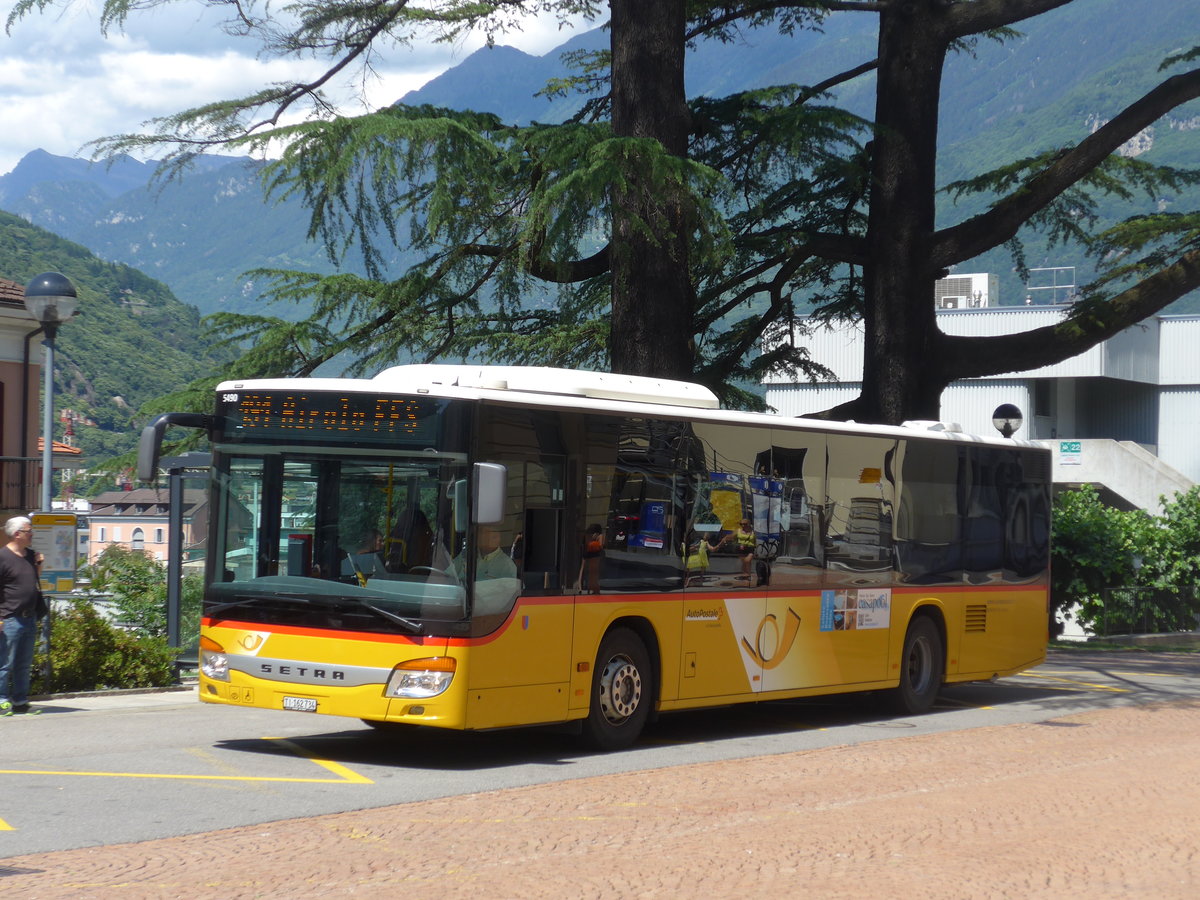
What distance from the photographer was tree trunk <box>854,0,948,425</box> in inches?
890

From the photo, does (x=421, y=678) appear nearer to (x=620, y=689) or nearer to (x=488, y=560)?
(x=488, y=560)

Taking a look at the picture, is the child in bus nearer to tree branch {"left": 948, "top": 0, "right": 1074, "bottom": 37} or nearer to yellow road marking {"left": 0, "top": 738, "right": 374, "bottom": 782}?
yellow road marking {"left": 0, "top": 738, "right": 374, "bottom": 782}

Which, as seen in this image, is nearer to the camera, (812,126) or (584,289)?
(812,126)

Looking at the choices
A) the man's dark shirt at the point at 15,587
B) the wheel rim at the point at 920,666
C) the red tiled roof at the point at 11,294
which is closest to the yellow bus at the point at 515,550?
the wheel rim at the point at 920,666

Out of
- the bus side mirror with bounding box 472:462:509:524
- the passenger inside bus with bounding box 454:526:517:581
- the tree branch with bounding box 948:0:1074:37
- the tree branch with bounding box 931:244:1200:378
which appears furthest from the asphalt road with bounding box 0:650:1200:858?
the tree branch with bounding box 948:0:1074:37

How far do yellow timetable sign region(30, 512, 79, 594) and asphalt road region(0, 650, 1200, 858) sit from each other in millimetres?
1105

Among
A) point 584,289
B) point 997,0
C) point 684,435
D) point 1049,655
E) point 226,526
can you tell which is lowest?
point 1049,655

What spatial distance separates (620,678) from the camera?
1205cm

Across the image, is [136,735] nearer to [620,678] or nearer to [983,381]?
[620,678]

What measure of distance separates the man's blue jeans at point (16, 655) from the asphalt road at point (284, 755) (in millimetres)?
256

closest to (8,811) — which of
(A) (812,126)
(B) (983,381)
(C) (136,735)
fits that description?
(C) (136,735)

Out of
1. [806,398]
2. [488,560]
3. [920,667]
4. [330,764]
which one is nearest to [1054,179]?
[920,667]

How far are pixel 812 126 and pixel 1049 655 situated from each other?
10.6 metres

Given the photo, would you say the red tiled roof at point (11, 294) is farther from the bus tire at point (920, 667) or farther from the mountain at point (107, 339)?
the mountain at point (107, 339)
